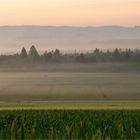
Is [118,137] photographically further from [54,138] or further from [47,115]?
[47,115]

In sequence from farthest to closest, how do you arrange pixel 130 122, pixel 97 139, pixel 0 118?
pixel 0 118 < pixel 130 122 < pixel 97 139

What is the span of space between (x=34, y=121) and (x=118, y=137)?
58.7 ft

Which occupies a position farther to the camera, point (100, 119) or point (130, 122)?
point (100, 119)

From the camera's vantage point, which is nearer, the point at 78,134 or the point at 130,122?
the point at 78,134

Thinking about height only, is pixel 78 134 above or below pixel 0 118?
above

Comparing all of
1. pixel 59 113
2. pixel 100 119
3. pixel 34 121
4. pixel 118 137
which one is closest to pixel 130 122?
pixel 100 119

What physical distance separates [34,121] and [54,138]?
60.8ft

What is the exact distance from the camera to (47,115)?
35.8m

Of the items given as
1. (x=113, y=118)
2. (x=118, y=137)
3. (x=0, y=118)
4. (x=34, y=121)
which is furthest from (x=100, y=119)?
(x=118, y=137)

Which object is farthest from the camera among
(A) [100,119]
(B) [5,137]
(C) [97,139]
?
(A) [100,119]

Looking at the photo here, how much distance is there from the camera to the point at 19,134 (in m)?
13.9

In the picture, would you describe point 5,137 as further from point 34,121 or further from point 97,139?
point 34,121

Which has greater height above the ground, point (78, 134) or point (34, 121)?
point (78, 134)

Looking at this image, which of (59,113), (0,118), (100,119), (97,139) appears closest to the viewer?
(97,139)
